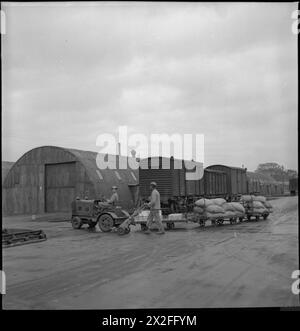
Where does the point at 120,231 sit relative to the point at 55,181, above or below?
below

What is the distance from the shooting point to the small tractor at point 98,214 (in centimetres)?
1323

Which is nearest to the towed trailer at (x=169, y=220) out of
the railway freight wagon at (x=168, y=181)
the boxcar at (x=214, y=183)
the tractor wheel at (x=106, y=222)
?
the tractor wheel at (x=106, y=222)

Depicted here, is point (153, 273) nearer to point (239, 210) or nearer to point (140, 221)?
point (140, 221)

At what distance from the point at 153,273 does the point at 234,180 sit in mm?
23065

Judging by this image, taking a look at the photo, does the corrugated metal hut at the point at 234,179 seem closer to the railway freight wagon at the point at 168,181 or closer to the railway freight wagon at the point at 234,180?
the railway freight wagon at the point at 234,180

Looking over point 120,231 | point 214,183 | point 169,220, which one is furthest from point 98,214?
point 214,183

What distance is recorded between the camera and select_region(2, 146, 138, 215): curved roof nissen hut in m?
23.5

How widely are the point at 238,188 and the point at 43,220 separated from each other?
1518cm

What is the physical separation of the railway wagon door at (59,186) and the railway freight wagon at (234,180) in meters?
9.32

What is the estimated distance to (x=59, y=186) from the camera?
80.5 ft

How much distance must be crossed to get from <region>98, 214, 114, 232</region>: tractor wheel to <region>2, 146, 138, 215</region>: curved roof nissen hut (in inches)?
371

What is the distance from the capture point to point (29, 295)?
4.92m

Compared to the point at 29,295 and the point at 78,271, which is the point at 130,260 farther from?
the point at 29,295

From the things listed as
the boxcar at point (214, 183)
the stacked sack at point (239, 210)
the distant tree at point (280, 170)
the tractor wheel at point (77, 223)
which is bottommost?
the tractor wheel at point (77, 223)
